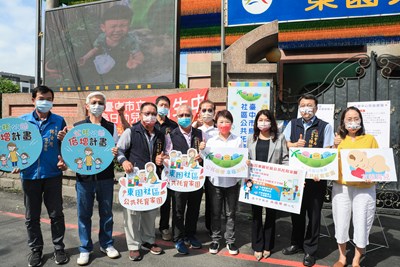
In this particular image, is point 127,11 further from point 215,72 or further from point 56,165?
point 56,165

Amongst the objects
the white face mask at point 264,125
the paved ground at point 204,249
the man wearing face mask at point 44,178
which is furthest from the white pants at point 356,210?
the man wearing face mask at point 44,178

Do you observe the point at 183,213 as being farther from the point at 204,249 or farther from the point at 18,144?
the point at 18,144

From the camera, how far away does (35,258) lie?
11.5ft

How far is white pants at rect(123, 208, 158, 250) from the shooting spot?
365 centimetres

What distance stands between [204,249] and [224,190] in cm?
87

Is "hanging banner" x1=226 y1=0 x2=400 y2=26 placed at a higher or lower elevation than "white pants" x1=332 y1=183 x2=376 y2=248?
higher

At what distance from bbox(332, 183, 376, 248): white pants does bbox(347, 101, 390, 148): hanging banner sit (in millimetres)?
1671

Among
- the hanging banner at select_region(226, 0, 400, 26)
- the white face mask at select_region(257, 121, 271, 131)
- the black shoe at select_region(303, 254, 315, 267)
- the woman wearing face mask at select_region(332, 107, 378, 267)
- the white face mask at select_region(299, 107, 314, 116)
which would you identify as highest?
the hanging banner at select_region(226, 0, 400, 26)

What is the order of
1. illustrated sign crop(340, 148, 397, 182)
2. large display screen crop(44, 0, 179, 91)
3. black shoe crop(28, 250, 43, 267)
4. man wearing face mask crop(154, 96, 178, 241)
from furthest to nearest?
large display screen crop(44, 0, 179, 91) < man wearing face mask crop(154, 96, 178, 241) < black shoe crop(28, 250, 43, 267) < illustrated sign crop(340, 148, 397, 182)

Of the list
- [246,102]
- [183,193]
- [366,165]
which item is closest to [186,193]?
[183,193]

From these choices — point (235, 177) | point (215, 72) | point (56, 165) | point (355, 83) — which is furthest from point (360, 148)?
point (215, 72)

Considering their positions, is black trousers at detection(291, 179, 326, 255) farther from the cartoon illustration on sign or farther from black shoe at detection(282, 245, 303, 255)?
the cartoon illustration on sign

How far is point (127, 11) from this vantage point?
7.56m

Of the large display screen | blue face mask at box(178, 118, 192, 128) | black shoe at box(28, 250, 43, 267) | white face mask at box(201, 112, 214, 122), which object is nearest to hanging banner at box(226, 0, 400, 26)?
the large display screen
